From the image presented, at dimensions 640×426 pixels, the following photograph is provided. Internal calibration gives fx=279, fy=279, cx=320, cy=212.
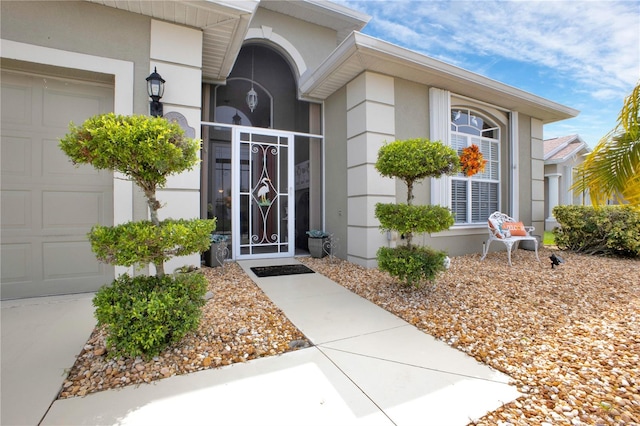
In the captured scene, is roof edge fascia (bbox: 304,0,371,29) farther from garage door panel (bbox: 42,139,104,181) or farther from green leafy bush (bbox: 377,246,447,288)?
green leafy bush (bbox: 377,246,447,288)

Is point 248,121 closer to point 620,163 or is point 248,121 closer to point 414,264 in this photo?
point 414,264

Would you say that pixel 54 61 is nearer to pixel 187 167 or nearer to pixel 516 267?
pixel 187 167

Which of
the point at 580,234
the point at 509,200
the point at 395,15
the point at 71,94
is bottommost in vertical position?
the point at 580,234

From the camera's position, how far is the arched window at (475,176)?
225 inches

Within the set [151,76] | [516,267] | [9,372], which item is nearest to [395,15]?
[151,76]

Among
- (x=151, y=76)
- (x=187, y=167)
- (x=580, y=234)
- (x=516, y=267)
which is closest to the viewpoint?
(x=187, y=167)

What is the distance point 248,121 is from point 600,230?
779 cm

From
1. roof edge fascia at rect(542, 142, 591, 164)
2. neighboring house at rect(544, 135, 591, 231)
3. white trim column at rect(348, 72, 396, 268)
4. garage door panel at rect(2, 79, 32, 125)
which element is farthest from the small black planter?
roof edge fascia at rect(542, 142, 591, 164)

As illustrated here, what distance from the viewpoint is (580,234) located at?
6.35 meters

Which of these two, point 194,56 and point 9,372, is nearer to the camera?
point 9,372

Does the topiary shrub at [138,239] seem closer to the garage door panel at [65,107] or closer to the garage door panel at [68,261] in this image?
the garage door panel at [68,261]

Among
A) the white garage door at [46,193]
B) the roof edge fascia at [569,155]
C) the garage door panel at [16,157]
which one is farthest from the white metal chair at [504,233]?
the roof edge fascia at [569,155]

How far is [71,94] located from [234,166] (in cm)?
233

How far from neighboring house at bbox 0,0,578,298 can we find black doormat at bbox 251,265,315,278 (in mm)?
737
